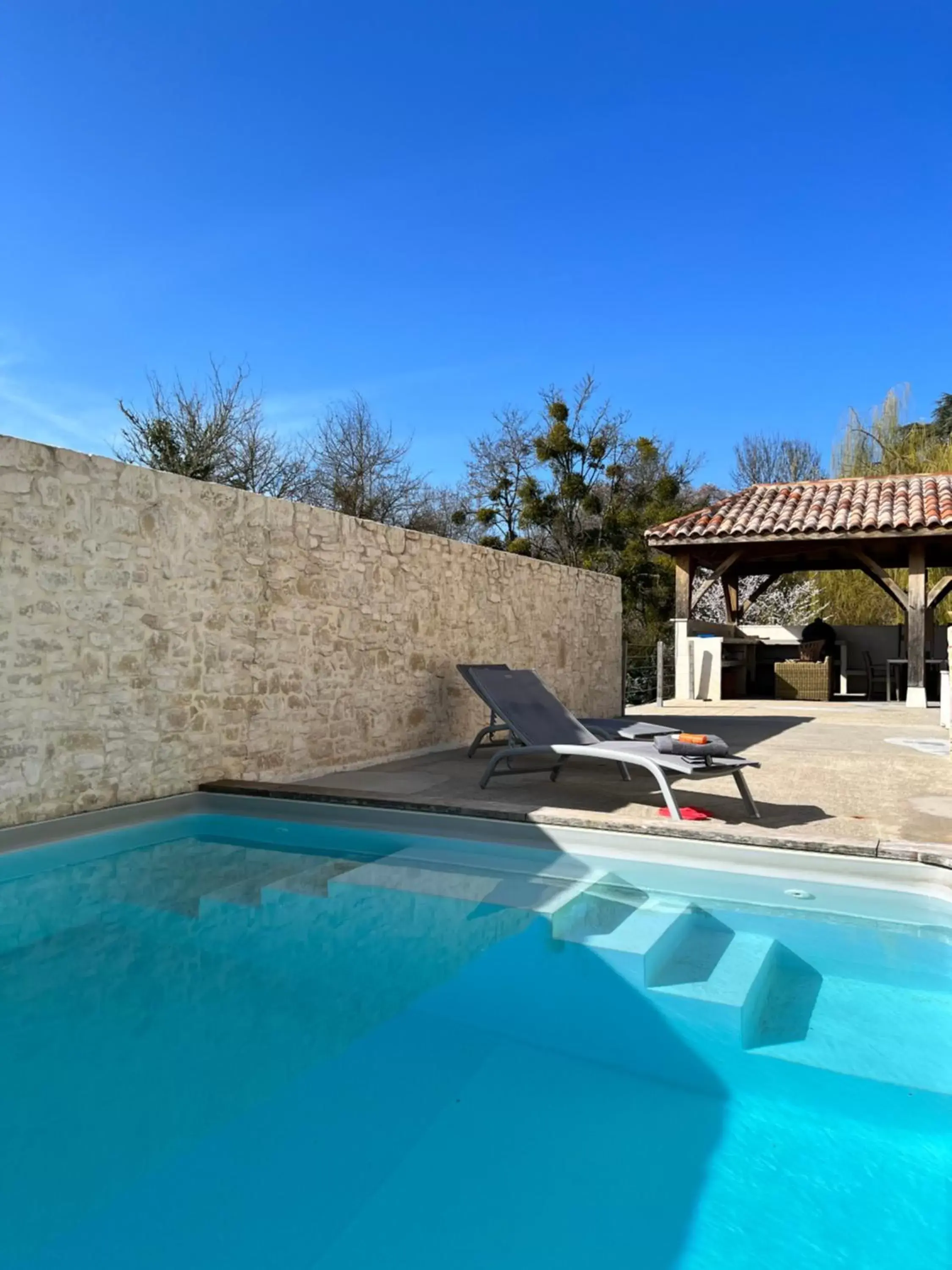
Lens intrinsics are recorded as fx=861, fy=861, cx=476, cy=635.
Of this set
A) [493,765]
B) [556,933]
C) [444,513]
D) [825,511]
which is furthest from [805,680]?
[444,513]

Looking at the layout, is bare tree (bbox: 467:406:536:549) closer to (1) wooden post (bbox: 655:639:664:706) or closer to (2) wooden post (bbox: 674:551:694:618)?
(2) wooden post (bbox: 674:551:694:618)

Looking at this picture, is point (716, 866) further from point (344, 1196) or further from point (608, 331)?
point (608, 331)

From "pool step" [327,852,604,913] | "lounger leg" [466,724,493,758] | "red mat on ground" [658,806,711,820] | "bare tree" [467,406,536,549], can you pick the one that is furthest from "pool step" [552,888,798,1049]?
"bare tree" [467,406,536,549]

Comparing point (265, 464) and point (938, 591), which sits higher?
point (265, 464)

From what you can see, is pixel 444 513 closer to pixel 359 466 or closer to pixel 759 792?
pixel 359 466

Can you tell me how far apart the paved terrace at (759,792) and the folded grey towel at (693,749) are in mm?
380

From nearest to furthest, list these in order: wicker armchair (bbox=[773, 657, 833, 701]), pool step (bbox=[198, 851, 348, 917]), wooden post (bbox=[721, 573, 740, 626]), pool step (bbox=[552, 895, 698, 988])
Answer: pool step (bbox=[552, 895, 698, 988]) < pool step (bbox=[198, 851, 348, 917]) < wicker armchair (bbox=[773, 657, 833, 701]) < wooden post (bbox=[721, 573, 740, 626])

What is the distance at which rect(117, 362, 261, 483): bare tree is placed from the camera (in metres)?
18.9

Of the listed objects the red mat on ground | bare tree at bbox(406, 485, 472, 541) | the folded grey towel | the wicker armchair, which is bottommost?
the red mat on ground

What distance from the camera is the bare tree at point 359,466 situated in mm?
23266

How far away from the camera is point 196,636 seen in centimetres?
575

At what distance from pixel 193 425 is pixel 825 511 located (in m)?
13.6

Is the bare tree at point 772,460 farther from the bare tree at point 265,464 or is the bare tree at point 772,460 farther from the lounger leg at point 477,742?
the lounger leg at point 477,742

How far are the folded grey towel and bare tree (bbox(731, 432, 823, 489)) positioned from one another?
2881cm
